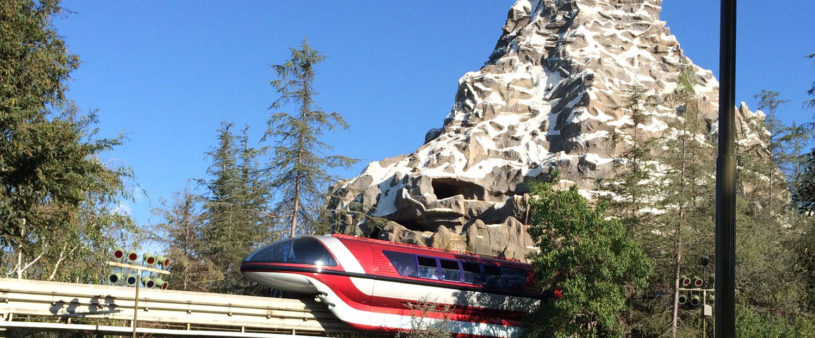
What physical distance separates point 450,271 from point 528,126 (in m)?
65.8

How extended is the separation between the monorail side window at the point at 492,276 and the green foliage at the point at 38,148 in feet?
40.9

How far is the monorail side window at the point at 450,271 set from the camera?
83.1 feet

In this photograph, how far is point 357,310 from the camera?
23578 mm

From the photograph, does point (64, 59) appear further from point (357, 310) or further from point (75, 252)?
point (357, 310)

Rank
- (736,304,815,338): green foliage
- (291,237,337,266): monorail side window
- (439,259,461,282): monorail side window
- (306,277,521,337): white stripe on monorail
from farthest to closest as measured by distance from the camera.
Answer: (439,259,461,282): monorail side window → (736,304,815,338): green foliage → (306,277,521,337): white stripe on monorail → (291,237,337,266): monorail side window

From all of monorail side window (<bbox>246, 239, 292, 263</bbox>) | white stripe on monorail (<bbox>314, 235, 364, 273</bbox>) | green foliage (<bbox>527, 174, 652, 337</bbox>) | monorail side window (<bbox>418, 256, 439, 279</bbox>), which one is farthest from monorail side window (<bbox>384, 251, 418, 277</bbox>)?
green foliage (<bbox>527, 174, 652, 337</bbox>)

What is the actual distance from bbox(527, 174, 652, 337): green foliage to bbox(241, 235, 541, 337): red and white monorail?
58.4 inches

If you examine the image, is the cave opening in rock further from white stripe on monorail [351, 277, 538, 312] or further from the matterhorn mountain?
white stripe on monorail [351, 277, 538, 312]

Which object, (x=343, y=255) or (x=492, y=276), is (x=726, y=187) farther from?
(x=492, y=276)

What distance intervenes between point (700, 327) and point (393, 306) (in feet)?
38.5

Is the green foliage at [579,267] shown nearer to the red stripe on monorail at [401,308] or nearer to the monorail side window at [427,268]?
the red stripe on monorail at [401,308]

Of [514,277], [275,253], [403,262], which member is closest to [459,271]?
[403,262]

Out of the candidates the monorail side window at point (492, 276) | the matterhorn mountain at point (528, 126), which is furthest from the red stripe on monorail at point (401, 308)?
the matterhorn mountain at point (528, 126)

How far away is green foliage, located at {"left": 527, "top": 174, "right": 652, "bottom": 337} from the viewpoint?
24.7 meters
